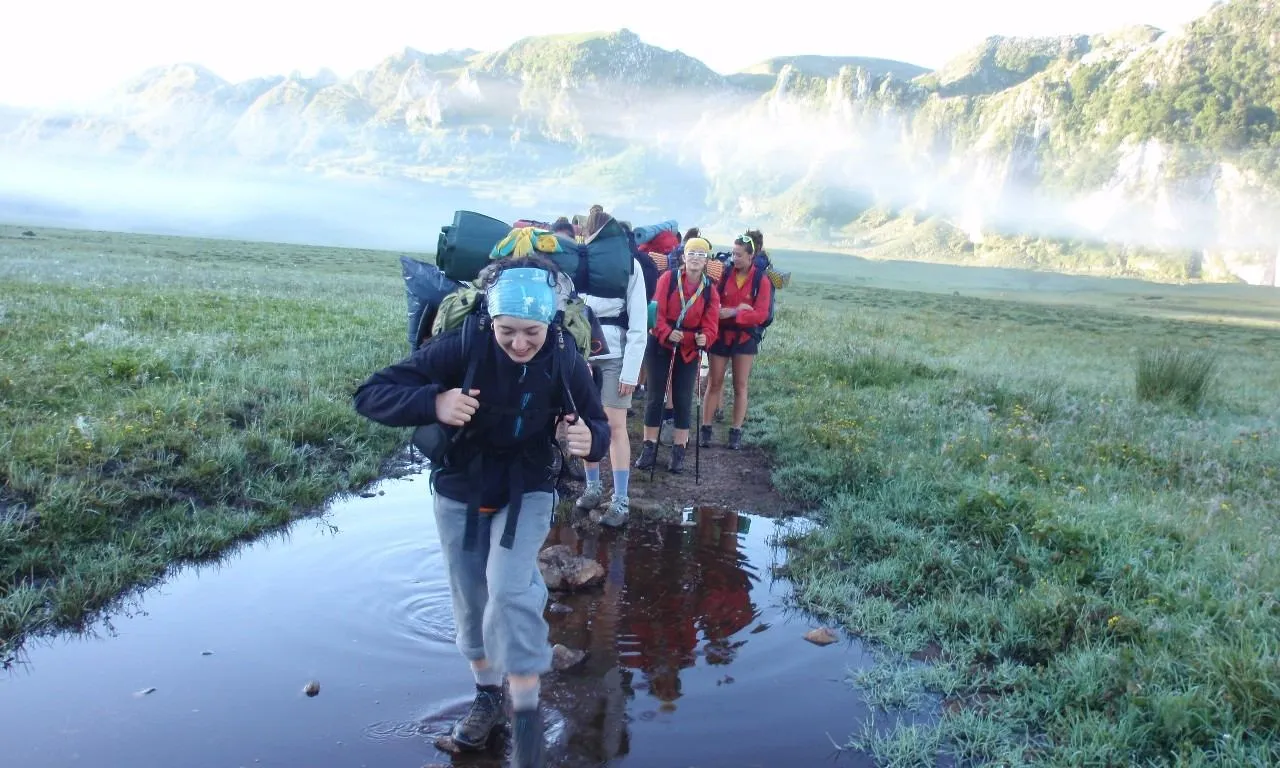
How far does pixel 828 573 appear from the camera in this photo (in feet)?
20.6

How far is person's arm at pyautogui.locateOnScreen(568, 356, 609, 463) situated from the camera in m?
3.99

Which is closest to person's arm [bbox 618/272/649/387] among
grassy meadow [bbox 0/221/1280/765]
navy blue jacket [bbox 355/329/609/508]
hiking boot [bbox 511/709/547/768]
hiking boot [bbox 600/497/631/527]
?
hiking boot [bbox 600/497/631/527]

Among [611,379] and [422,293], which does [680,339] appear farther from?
[422,293]

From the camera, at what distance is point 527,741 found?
12.4 ft

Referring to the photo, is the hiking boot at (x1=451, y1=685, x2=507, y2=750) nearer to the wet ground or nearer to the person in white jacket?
the person in white jacket

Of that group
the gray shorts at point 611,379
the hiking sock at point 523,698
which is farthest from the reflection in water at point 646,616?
the gray shorts at point 611,379

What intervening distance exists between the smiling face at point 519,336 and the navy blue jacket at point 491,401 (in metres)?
0.09

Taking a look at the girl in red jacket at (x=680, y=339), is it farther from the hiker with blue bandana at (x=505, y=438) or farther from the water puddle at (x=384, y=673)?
the hiker with blue bandana at (x=505, y=438)

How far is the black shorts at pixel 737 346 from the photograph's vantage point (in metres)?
9.72

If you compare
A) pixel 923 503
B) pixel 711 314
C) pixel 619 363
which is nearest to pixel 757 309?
pixel 711 314

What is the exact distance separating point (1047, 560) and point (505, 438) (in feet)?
13.7

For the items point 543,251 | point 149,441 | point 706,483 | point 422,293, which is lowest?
point 706,483

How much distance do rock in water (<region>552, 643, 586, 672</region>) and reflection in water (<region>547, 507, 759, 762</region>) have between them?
7 cm

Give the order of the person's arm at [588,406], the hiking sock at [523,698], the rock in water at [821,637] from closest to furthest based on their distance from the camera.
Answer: the hiking sock at [523,698] < the person's arm at [588,406] < the rock in water at [821,637]
